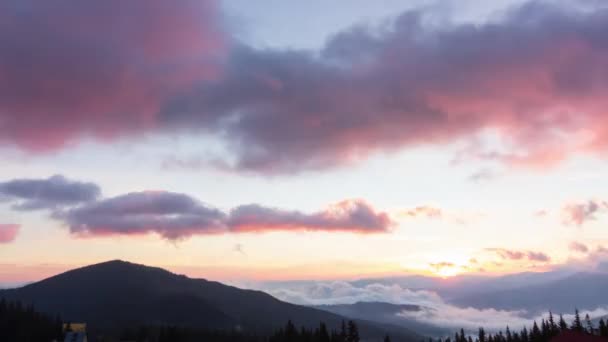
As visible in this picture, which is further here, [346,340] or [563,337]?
[346,340]

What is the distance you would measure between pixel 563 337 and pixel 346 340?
94.2 m

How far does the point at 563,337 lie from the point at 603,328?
99.2 meters

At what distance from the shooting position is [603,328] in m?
196

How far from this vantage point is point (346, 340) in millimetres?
196125

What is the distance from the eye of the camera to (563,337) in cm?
11338

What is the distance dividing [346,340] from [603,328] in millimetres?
88649

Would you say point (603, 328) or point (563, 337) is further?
point (603, 328)
